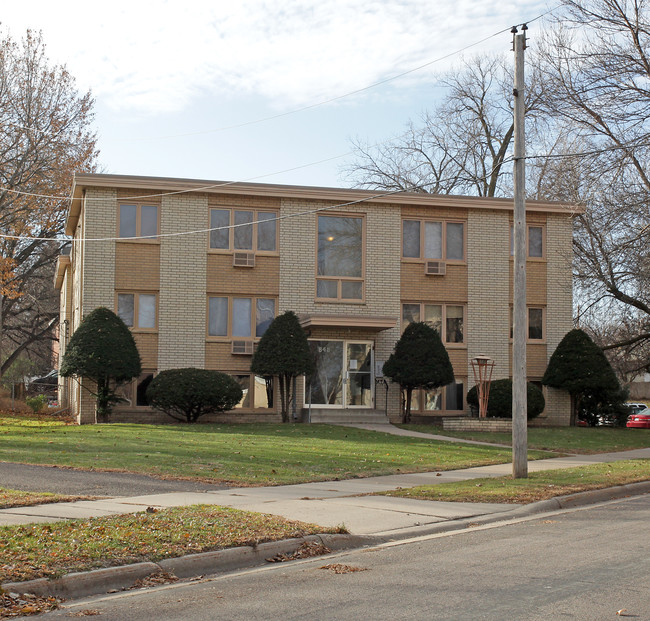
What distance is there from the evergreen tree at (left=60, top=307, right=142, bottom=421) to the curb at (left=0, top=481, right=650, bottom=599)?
15872mm

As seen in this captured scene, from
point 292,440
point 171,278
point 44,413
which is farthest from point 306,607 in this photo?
point 44,413

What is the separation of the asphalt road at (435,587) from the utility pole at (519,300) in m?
5.06

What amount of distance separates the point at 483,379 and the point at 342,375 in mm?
4628

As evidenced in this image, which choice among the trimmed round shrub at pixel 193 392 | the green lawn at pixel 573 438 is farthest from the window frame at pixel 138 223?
the green lawn at pixel 573 438

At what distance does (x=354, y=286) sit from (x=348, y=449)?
34.0ft

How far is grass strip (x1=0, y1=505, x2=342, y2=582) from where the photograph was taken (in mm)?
7234

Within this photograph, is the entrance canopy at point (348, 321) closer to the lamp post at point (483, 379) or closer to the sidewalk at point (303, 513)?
the lamp post at point (483, 379)

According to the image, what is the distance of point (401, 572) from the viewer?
25.3 feet

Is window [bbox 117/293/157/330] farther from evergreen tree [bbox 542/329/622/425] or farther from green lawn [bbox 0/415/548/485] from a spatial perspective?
evergreen tree [bbox 542/329/622/425]

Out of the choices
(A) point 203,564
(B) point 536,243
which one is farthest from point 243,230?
(A) point 203,564

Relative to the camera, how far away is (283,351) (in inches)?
1022

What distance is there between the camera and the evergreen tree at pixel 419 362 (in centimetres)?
2662

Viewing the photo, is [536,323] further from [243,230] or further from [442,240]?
[243,230]

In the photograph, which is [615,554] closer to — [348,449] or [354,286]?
[348,449]
